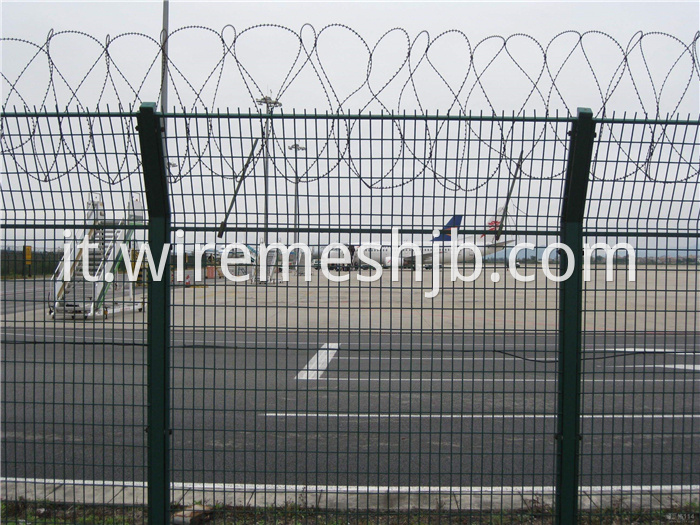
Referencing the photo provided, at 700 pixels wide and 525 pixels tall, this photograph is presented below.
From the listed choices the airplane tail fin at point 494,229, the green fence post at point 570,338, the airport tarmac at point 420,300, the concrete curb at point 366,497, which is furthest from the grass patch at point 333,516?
the airplane tail fin at point 494,229

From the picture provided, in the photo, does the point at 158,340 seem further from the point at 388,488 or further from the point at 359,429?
the point at 359,429

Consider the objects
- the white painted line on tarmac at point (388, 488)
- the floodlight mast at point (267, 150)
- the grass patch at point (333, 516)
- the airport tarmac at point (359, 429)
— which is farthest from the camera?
the white painted line on tarmac at point (388, 488)

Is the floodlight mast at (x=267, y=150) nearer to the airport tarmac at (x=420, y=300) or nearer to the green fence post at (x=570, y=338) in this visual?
the airport tarmac at (x=420, y=300)

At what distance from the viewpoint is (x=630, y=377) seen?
9.03m

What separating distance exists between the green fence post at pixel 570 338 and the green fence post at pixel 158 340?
8.18 feet

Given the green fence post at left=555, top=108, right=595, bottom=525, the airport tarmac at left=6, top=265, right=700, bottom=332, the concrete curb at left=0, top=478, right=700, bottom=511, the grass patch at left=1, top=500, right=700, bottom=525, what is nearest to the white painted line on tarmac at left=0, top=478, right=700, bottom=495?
the concrete curb at left=0, top=478, right=700, bottom=511

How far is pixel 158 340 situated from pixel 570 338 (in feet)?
8.49

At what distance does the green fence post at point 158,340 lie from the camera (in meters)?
3.44

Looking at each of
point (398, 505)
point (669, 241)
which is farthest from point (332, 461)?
point (669, 241)

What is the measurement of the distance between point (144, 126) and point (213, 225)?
72cm

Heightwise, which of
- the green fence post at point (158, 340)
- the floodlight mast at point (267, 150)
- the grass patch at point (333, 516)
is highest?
the floodlight mast at point (267, 150)

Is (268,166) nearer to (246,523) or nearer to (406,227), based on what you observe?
(406,227)

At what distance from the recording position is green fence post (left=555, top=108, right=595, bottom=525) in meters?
3.45

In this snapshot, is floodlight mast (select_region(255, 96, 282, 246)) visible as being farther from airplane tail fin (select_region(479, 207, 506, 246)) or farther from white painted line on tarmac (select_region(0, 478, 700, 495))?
white painted line on tarmac (select_region(0, 478, 700, 495))
